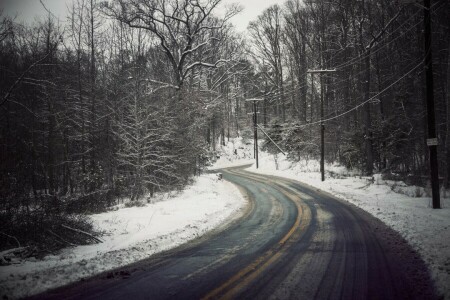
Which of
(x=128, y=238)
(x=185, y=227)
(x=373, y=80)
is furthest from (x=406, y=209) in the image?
(x=373, y=80)

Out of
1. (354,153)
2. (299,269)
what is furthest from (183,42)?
(299,269)

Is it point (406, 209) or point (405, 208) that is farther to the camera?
point (405, 208)

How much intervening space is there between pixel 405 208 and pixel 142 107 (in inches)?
520

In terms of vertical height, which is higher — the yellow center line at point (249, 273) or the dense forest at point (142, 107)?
the dense forest at point (142, 107)

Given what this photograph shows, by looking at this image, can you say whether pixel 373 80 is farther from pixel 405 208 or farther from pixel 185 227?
pixel 185 227

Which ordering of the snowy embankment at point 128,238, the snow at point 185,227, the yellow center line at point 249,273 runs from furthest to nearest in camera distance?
the snow at point 185,227 → the snowy embankment at point 128,238 → the yellow center line at point 249,273

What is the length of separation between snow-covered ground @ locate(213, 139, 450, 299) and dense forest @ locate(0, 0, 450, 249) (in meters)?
2.75

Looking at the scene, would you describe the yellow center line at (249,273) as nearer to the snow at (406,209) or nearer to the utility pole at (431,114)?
the snow at (406,209)

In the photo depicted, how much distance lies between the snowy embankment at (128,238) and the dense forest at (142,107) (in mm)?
1044

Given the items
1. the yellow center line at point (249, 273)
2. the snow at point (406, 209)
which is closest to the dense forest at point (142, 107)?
the snow at point (406, 209)

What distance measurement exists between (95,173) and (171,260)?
37.5ft

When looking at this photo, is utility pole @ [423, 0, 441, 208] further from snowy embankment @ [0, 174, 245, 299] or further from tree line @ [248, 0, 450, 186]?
snowy embankment @ [0, 174, 245, 299]

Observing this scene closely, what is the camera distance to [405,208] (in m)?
11.3

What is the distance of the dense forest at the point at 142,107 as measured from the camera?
9.71 metres
